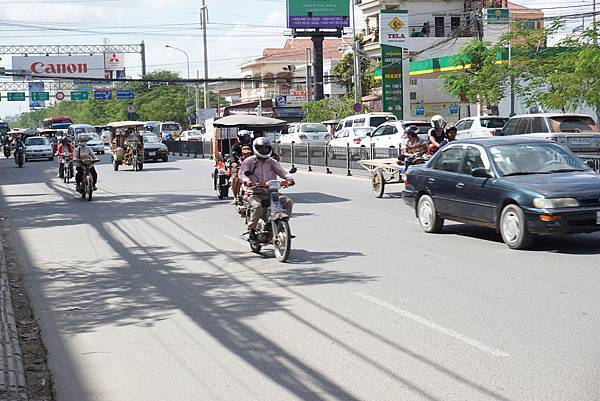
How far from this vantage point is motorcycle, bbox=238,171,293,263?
1229cm

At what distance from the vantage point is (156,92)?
110125 millimetres

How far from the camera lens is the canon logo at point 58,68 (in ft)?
310

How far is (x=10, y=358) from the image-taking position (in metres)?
7.16

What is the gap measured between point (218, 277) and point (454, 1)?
222 feet

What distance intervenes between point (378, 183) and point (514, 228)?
9962mm

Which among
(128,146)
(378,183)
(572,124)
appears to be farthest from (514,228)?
(128,146)

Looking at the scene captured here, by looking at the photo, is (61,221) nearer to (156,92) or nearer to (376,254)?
(376,254)

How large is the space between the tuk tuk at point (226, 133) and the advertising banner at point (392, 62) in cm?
3185

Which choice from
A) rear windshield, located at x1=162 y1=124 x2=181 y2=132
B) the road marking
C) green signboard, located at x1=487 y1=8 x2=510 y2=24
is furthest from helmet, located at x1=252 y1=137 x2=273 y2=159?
rear windshield, located at x1=162 y1=124 x2=181 y2=132

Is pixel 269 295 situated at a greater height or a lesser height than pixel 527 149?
lesser

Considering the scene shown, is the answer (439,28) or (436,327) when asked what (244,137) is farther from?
(439,28)

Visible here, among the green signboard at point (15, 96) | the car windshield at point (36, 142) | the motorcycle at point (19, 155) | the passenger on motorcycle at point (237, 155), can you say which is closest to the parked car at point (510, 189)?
the passenger on motorcycle at point (237, 155)

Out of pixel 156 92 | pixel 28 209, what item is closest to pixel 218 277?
pixel 28 209

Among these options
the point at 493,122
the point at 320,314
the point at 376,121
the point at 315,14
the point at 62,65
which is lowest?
the point at 320,314
